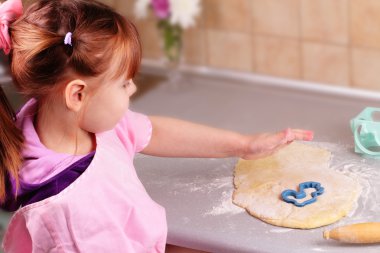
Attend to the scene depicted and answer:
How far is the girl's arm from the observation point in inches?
66.1

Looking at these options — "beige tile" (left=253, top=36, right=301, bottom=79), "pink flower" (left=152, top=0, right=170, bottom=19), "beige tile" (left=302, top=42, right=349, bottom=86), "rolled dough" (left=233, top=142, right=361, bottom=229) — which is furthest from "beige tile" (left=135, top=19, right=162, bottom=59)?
"rolled dough" (left=233, top=142, right=361, bottom=229)

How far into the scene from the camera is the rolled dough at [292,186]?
155cm

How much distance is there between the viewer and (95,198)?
1419mm

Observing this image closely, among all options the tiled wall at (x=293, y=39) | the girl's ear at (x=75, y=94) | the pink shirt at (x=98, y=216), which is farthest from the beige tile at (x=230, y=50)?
the girl's ear at (x=75, y=94)

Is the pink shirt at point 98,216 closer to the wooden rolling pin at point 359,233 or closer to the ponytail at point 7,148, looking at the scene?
the ponytail at point 7,148

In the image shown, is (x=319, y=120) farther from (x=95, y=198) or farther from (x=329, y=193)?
(x=95, y=198)

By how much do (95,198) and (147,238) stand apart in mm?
132

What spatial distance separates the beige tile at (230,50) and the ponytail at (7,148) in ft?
2.86

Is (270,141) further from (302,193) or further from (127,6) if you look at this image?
(127,6)

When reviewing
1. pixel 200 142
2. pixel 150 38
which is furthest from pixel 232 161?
pixel 150 38

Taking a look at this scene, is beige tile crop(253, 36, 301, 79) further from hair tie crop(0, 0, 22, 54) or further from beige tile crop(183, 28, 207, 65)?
hair tie crop(0, 0, 22, 54)

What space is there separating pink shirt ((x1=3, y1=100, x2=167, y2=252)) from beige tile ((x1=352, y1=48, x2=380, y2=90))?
→ 721mm

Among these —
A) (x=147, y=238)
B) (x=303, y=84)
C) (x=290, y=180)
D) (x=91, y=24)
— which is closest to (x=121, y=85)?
(x=91, y=24)

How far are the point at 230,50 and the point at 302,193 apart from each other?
2.22ft
